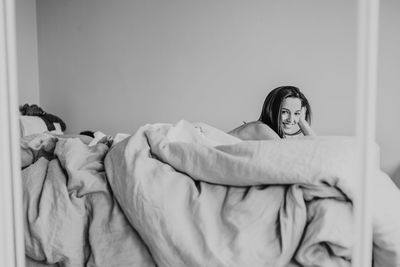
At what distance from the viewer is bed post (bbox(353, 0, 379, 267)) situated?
362 mm

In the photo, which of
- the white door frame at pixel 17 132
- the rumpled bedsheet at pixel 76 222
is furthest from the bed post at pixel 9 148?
the rumpled bedsheet at pixel 76 222

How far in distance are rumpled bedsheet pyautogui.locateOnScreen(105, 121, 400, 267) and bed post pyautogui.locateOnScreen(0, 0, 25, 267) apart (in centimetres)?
22

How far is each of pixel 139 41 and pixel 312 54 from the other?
42.0 inches

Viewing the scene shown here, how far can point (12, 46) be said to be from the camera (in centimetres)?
44

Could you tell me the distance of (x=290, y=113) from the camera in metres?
1.84

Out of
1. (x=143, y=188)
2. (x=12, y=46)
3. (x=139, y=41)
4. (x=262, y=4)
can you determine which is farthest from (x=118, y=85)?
(x=12, y=46)

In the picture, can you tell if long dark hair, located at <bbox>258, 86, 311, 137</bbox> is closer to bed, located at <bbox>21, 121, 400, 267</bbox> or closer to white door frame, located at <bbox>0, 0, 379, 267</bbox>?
bed, located at <bbox>21, 121, 400, 267</bbox>

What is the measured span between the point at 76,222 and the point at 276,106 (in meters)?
1.35

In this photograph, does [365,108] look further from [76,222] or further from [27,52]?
[27,52]

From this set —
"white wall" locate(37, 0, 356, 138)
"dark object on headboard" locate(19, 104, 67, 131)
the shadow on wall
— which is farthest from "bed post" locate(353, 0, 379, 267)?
"dark object on headboard" locate(19, 104, 67, 131)

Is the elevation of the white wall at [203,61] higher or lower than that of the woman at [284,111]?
higher

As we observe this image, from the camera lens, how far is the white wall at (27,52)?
252cm

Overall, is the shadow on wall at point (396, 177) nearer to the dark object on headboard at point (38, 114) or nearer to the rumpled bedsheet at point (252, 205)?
the rumpled bedsheet at point (252, 205)

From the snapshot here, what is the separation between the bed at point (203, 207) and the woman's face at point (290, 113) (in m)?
1.07
